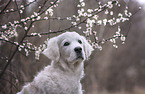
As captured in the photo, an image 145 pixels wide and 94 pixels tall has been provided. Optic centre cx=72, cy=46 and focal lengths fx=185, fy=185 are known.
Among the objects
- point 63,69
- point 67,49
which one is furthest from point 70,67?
point 67,49

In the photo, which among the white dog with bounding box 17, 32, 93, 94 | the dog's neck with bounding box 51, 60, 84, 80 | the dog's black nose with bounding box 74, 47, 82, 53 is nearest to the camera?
the white dog with bounding box 17, 32, 93, 94

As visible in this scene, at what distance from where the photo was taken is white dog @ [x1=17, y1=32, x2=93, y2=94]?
3047 millimetres

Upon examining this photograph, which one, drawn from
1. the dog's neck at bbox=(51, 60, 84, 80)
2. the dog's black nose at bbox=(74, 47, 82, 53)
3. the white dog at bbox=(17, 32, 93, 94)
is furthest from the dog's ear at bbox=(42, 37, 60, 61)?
the dog's black nose at bbox=(74, 47, 82, 53)

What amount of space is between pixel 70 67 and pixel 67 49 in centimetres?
35

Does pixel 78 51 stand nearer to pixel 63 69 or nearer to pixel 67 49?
pixel 67 49

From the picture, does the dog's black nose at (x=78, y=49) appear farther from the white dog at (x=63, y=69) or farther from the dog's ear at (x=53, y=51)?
the dog's ear at (x=53, y=51)

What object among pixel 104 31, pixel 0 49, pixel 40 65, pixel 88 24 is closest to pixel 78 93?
pixel 88 24

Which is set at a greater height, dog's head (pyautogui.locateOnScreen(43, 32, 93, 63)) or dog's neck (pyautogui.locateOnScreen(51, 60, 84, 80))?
dog's head (pyautogui.locateOnScreen(43, 32, 93, 63))

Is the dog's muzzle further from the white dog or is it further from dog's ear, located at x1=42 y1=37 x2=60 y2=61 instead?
dog's ear, located at x1=42 y1=37 x2=60 y2=61

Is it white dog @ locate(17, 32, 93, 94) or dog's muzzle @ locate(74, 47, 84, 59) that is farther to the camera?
dog's muzzle @ locate(74, 47, 84, 59)

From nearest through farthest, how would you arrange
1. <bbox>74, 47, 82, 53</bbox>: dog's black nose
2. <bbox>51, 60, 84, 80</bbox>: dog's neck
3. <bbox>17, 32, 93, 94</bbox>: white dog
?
<bbox>17, 32, 93, 94</bbox>: white dog, <bbox>74, 47, 82, 53</bbox>: dog's black nose, <bbox>51, 60, 84, 80</bbox>: dog's neck

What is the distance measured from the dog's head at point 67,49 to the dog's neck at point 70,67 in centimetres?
8

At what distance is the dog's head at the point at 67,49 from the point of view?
3.30m

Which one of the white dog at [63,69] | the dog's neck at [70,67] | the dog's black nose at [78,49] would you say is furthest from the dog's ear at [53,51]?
the dog's black nose at [78,49]
